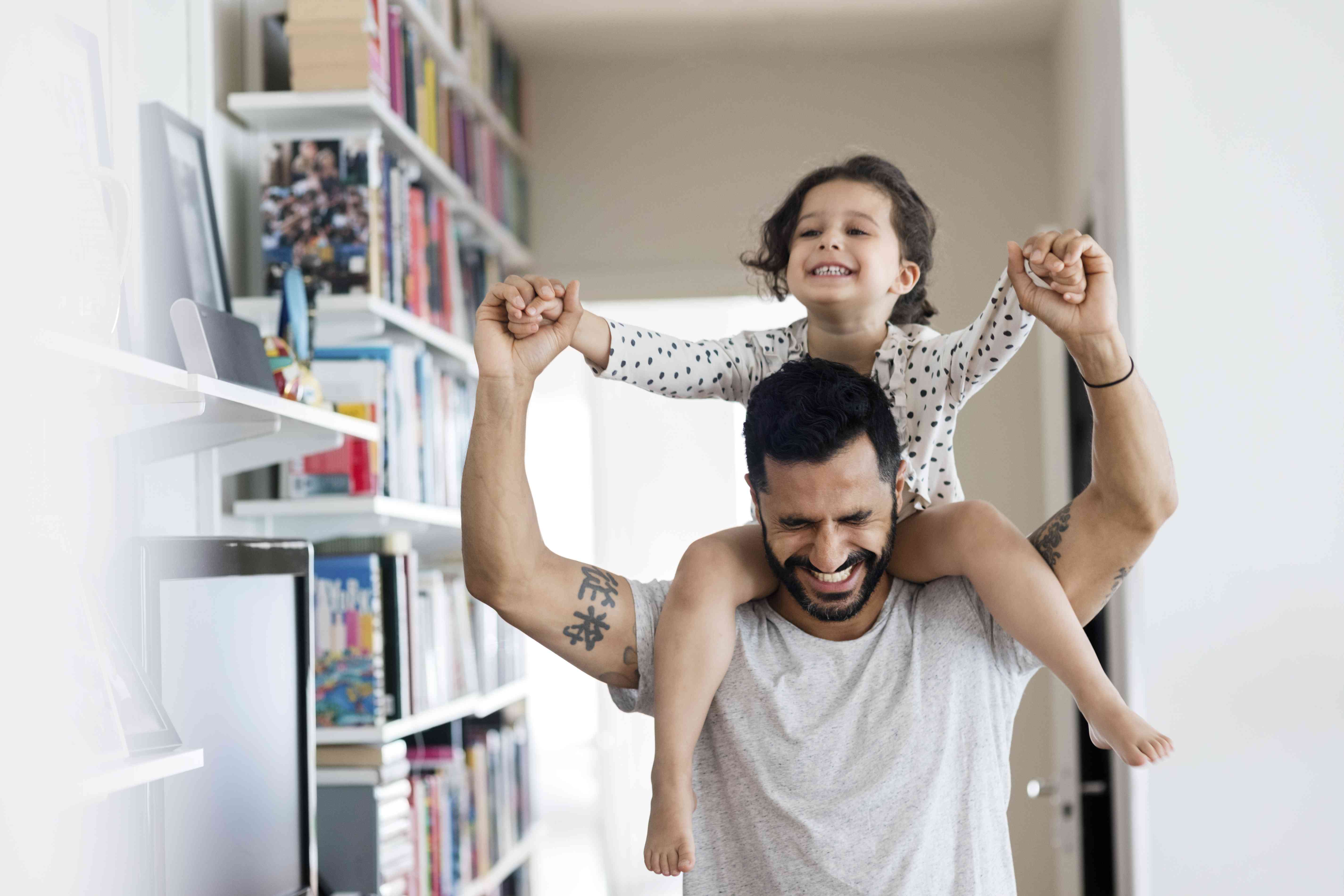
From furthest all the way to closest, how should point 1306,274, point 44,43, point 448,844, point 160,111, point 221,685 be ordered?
point 448,844
point 1306,274
point 160,111
point 221,685
point 44,43

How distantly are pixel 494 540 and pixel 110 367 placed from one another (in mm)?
438

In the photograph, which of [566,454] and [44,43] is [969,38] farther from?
[44,43]

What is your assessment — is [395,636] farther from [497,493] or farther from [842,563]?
[842,563]

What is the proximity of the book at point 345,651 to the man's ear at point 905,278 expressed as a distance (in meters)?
1.04

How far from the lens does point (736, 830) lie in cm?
136

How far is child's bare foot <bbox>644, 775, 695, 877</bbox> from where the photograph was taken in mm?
1258

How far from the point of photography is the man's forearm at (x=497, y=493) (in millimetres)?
1299

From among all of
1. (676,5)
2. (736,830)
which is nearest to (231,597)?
(736,830)

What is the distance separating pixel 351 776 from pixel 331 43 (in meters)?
1.30

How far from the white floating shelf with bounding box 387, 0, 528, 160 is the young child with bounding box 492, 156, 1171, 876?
123 cm

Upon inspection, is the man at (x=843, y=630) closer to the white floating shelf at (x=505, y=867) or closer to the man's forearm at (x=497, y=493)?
the man's forearm at (x=497, y=493)

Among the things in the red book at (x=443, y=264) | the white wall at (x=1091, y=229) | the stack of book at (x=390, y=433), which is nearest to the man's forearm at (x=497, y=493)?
the stack of book at (x=390, y=433)

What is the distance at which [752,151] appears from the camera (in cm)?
373

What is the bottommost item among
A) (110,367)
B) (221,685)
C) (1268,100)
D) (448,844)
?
(448,844)
